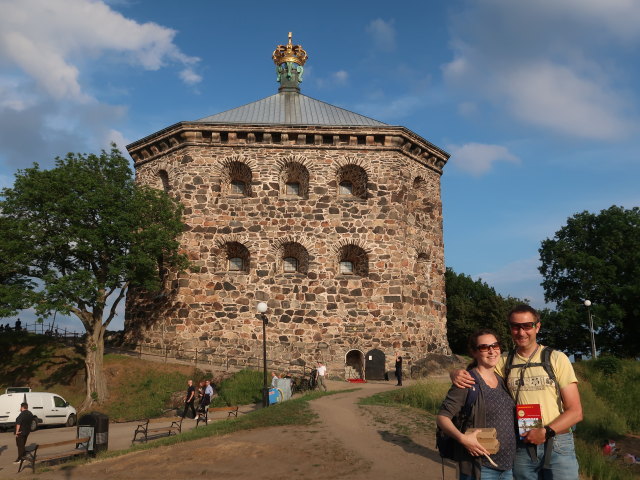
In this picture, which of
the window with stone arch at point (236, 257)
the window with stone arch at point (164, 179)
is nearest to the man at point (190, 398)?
the window with stone arch at point (236, 257)

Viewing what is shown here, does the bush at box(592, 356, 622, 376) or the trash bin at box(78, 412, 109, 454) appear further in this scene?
the bush at box(592, 356, 622, 376)

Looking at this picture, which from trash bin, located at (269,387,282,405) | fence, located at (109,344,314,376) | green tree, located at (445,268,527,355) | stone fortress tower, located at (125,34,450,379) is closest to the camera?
trash bin, located at (269,387,282,405)

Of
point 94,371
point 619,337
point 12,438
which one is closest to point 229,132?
point 94,371

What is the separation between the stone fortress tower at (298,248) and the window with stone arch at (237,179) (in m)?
0.07

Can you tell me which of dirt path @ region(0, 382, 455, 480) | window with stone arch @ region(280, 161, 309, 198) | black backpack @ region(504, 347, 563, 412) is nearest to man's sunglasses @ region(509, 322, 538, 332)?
black backpack @ region(504, 347, 563, 412)

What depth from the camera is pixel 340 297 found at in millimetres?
23828

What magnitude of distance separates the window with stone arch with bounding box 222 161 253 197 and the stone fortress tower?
0.22ft

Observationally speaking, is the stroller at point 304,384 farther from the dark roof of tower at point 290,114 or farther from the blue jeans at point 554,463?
the blue jeans at point 554,463

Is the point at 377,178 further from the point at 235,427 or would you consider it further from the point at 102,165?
the point at 235,427

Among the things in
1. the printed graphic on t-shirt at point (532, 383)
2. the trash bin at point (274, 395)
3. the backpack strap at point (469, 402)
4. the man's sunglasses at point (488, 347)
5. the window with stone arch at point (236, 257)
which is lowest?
the trash bin at point (274, 395)

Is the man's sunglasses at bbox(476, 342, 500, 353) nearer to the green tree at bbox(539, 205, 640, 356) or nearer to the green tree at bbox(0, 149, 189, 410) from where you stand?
the green tree at bbox(0, 149, 189, 410)

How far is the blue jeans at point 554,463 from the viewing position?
13.9 feet

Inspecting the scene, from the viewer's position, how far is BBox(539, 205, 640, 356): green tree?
29641 millimetres

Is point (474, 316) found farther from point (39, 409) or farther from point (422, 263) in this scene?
point (39, 409)
